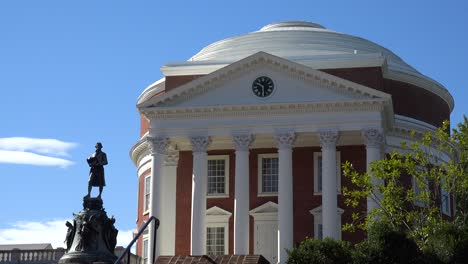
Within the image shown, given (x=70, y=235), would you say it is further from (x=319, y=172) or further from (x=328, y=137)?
(x=319, y=172)

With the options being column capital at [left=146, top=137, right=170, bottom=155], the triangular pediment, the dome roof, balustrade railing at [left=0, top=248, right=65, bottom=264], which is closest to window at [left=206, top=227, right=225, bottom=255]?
column capital at [left=146, top=137, right=170, bottom=155]

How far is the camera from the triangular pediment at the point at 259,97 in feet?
177

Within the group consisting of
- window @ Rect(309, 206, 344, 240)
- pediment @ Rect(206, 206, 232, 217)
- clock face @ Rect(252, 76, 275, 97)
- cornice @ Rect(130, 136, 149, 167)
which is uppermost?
clock face @ Rect(252, 76, 275, 97)

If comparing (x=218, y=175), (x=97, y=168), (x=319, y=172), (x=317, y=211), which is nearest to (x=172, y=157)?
(x=218, y=175)

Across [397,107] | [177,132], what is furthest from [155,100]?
[397,107]

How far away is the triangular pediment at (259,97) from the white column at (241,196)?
7.23ft

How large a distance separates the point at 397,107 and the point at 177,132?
1530 cm

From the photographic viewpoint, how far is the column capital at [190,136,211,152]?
5534cm

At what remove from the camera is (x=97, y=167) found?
3391 centimetres

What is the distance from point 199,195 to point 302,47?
14.1 metres

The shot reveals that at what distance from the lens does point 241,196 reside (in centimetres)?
5366

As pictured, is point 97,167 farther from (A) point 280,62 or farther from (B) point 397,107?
(B) point 397,107

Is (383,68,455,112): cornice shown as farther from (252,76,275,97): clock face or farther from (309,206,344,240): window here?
(309,206,344,240): window

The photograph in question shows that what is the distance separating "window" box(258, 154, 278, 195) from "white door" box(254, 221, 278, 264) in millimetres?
1934
